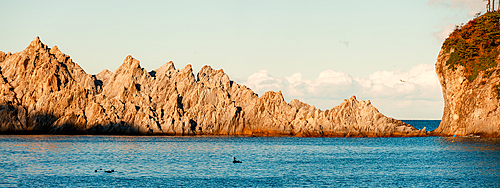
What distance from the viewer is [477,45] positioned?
5108 inches

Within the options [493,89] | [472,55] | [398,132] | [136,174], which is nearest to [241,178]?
[136,174]

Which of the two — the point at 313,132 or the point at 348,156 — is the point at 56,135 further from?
the point at 348,156

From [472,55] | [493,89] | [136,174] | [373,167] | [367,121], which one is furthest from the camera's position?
[367,121]

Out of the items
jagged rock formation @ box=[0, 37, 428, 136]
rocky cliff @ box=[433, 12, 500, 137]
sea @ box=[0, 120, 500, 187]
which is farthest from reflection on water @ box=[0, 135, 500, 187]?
jagged rock formation @ box=[0, 37, 428, 136]

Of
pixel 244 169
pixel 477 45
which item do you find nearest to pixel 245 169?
pixel 244 169

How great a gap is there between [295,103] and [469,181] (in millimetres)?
110686

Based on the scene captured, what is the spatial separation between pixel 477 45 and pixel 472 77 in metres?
8.01

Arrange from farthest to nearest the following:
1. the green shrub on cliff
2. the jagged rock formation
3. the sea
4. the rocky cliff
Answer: the jagged rock formation < the green shrub on cliff < the rocky cliff < the sea

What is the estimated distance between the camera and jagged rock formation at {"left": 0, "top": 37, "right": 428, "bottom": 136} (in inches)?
5960

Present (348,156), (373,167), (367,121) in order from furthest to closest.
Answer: (367,121) → (348,156) → (373,167)

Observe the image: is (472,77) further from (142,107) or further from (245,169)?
(142,107)

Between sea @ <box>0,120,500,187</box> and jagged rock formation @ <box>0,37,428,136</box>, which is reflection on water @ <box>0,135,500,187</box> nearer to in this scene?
sea @ <box>0,120,500,187</box>

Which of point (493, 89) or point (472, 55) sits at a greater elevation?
point (472, 55)

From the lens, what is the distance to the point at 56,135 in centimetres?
14475
